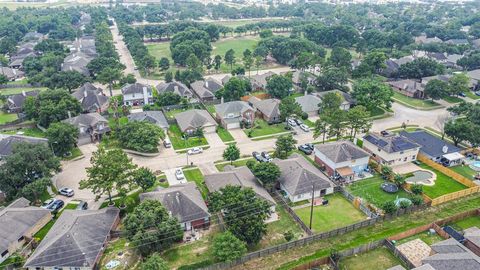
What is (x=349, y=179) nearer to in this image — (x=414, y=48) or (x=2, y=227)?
(x=2, y=227)

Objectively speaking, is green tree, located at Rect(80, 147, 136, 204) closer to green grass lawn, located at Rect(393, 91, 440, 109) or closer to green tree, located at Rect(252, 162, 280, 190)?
green tree, located at Rect(252, 162, 280, 190)

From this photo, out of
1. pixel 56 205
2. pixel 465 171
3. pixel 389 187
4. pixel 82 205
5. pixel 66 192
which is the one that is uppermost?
pixel 66 192

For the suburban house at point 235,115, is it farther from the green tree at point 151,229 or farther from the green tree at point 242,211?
the green tree at point 151,229

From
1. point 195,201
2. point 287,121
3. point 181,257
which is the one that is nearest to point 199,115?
point 287,121

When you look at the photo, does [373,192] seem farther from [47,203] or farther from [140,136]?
[47,203]

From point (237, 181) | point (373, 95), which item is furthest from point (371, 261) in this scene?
point (373, 95)

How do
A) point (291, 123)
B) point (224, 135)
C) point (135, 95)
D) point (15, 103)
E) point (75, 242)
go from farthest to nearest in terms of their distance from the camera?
point (135, 95)
point (15, 103)
point (291, 123)
point (224, 135)
point (75, 242)
